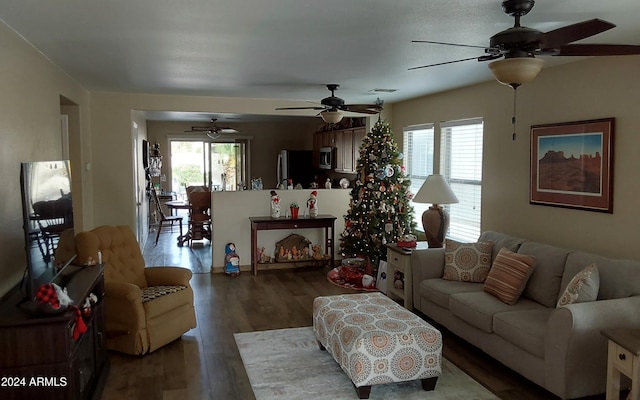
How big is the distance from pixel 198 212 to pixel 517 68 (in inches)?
278

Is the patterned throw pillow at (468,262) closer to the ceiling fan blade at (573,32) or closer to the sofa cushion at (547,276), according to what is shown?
the sofa cushion at (547,276)

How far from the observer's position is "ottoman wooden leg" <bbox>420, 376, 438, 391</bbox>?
3500mm

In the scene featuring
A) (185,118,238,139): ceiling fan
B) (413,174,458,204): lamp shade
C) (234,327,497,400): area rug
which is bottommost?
(234,327,497,400): area rug

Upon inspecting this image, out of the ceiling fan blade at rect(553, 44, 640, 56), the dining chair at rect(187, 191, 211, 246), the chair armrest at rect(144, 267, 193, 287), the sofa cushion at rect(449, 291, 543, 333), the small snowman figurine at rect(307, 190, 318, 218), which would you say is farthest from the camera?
the dining chair at rect(187, 191, 211, 246)

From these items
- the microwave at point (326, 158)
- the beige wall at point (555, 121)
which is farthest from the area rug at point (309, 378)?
the microwave at point (326, 158)

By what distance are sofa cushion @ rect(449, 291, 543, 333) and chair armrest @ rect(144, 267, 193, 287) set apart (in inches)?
94.2

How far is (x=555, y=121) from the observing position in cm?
465

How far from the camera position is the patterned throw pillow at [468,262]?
4.66m

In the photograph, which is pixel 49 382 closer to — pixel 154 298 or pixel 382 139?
pixel 154 298

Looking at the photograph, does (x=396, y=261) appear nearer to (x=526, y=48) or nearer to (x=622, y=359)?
(x=622, y=359)

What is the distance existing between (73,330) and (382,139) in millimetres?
4574

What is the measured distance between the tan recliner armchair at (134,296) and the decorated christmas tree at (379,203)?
2651 mm

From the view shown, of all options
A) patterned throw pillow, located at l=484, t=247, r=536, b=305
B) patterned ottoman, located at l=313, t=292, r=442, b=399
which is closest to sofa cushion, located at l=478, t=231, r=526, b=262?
patterned throw pillow, located at l=484, t=247, r=536, b=305

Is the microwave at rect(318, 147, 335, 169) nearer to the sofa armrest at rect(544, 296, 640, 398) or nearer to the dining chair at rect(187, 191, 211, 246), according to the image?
the dining chair at rect(187, 191, 211, 246)
